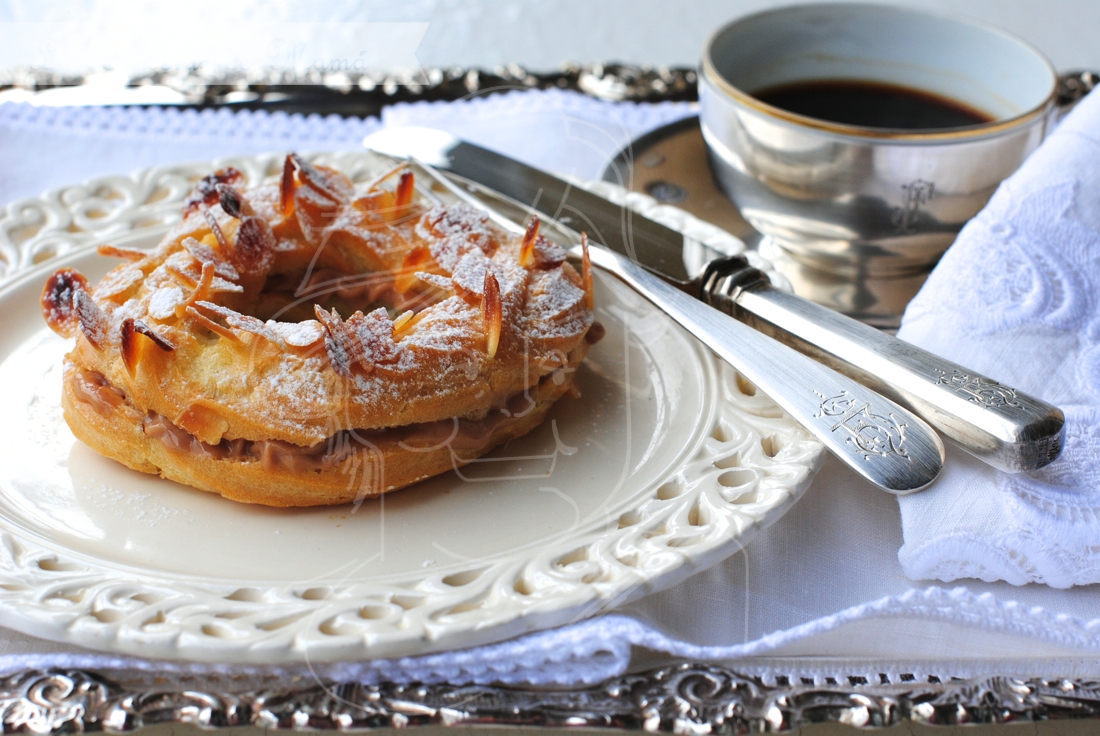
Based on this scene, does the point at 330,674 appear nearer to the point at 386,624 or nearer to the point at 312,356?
the point at 386,624

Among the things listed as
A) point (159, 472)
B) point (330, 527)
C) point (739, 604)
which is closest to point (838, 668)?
point (739, 604)

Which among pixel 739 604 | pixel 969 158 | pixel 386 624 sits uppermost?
pixel 969 158

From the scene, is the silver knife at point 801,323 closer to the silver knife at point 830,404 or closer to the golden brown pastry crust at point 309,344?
the silver knife at point 830,404

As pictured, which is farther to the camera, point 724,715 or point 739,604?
point 739,604

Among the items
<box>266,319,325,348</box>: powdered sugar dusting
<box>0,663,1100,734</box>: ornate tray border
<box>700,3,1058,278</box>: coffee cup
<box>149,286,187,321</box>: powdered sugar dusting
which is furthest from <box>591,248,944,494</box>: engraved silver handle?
<box>149,286,187,321</box>: powdered sugar dusting

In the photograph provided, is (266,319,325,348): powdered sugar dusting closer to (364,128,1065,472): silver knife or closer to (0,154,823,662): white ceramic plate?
(0,154,823,662): white ceramic plate

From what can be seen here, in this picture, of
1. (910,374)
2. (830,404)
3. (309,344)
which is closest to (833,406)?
(830,404)

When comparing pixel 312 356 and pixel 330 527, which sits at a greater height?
pixel 312 356

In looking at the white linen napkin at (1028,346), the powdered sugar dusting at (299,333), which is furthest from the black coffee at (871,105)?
the powdered sugar dusting at (299,333)
